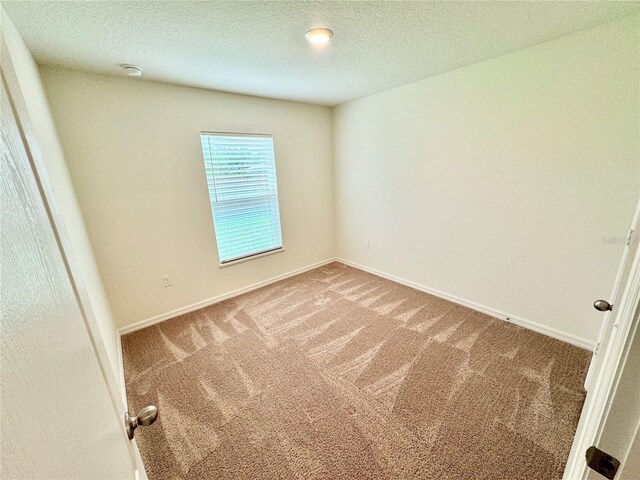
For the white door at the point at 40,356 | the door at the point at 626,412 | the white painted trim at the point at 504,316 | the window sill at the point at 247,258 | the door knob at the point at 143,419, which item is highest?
the white door at the point at 40,356

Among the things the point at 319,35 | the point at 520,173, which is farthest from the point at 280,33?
the point at 520,173

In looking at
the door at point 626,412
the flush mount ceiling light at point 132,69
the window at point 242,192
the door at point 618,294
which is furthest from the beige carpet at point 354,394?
the flush mount ceiling light at point 132,69

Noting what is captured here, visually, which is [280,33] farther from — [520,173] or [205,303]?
[205,303]

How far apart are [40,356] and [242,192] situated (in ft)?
8.89

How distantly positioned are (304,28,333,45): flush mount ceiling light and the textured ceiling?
0.04m

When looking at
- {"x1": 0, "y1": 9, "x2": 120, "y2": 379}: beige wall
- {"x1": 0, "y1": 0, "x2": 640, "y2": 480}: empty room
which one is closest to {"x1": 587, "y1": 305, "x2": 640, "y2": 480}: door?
{"x1": 0, "y1": 0, "x2": 640, "y2": 480}: empty room

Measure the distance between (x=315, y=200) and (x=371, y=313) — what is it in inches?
68.3

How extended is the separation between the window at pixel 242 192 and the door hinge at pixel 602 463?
9.49ft

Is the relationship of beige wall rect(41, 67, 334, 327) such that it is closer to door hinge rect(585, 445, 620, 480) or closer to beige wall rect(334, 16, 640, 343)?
beige wall rect(334, 16, 640, 343)

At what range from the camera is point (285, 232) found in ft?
11.1

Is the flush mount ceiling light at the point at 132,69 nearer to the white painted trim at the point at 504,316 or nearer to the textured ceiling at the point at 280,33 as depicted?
the textured ceiling at the point at 280,33

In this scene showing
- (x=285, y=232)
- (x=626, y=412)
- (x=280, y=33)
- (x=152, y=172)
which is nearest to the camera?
(x=626, y=412)

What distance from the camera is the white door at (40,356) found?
29cm

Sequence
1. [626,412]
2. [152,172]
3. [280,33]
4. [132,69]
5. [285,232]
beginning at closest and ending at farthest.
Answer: [626,412]
[280,33]
[132,69]
[152,172]
[285,232]
